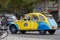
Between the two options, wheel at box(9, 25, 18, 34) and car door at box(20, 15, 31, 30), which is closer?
car door at box(20, 15, 31, 30)

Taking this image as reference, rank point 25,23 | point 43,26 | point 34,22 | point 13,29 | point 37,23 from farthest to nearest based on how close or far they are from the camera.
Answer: point 13,29 < point 25,23 < point 34,22 < point 37,23 < point 43,26

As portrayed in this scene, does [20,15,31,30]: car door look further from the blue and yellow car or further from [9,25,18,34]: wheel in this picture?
[9,25,18,34]: wheel

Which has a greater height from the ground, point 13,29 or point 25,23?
point 25,23

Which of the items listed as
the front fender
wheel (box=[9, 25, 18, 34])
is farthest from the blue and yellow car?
wheel (box=[9, 25, 18, 34])

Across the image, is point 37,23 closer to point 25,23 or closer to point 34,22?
point 34,22

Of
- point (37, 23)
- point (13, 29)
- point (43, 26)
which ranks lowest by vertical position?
point (13, 29)

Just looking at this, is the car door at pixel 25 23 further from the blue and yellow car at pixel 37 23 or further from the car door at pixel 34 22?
the car door at pixel 34 22

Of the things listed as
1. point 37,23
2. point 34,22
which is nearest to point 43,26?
point 37,23

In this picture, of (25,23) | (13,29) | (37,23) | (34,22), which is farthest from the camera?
(13,29)

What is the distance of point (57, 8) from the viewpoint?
2066 inches

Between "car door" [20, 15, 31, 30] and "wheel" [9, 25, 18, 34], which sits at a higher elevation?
"car door" [20, 15, 31, 30]

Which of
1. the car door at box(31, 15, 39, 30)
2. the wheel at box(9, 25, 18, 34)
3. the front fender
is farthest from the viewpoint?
the wheel at box(9, 25, 18, 34)

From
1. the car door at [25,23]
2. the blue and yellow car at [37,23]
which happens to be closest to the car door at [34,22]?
the blue and yellow car at [37,23]

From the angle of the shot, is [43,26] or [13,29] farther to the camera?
[13,29]
